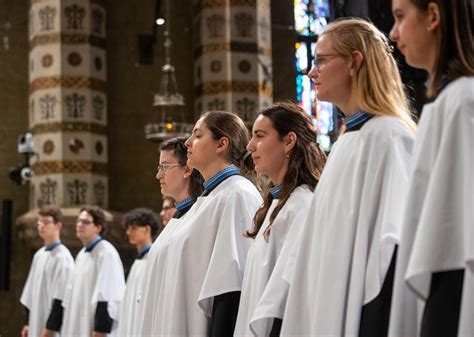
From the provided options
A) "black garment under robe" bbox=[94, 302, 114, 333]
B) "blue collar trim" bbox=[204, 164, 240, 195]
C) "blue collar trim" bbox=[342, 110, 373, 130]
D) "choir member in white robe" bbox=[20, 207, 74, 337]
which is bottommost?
"black garment under robe" bbox=[94, 302, 114, 333]

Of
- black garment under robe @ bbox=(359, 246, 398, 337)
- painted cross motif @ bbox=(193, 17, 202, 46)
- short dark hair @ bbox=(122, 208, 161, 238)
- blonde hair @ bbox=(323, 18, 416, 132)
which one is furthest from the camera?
painted cross motif @ bbox=(193, 17, 202, 46)

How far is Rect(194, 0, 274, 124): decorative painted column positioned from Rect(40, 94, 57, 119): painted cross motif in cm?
230

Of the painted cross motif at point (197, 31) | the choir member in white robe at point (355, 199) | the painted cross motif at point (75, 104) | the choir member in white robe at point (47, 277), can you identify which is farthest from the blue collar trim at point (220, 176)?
the painted cross motif at point (197, 31)

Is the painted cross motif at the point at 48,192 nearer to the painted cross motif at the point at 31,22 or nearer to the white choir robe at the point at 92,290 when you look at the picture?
the painted cross motif at the point at 31,22

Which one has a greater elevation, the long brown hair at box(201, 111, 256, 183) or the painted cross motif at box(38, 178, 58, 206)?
the painted cross motif at box(38, 178, 58, 206)

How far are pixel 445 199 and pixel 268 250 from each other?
1759mm

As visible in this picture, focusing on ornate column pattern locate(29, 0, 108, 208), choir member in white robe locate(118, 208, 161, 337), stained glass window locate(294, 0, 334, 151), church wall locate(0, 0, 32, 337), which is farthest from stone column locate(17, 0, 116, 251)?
stained glass window locate(294, 0, 334, 151)

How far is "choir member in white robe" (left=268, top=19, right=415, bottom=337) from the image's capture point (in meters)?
3.43

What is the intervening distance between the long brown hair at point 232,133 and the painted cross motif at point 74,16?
9849mm

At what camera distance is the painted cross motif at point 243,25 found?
1561 centimetres

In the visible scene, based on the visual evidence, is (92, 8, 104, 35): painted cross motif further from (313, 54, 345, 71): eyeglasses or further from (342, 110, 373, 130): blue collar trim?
(342, 110, 373, 130): blue collar trim

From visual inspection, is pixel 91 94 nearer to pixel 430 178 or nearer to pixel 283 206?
pixel 283 206

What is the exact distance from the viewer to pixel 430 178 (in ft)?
9.48

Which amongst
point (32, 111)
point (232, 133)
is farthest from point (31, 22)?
point (232, 133)
